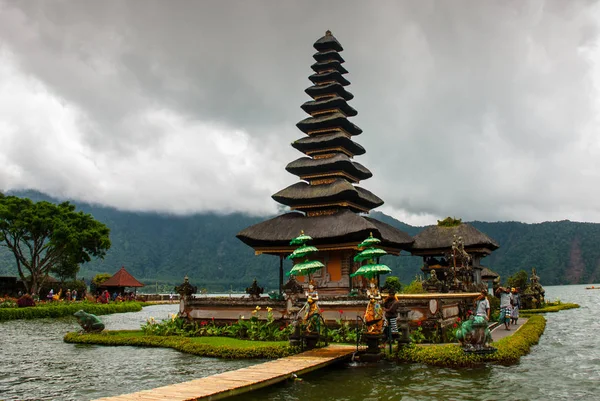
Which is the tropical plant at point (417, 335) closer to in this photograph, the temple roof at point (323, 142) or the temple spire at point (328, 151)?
the temple spire at point (328, 151)

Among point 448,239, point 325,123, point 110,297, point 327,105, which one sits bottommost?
point 110,297

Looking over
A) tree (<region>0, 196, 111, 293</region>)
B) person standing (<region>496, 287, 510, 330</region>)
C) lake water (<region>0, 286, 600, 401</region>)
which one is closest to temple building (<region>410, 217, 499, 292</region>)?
person standing (<region>496, 287, 510, 330</region>)

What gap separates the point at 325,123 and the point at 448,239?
42.8 ft

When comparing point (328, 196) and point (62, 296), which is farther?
point (62, 296)

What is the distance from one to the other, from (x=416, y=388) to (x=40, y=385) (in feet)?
33.5

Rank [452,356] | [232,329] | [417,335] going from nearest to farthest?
[452,356], [417,335], [232,329]

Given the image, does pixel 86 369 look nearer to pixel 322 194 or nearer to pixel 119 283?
pixel 322 194

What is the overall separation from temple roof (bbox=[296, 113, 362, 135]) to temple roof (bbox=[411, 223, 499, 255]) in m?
10.7

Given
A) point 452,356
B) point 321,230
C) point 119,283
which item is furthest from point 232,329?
point 119,283

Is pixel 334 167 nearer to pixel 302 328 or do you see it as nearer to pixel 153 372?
pixel 302 328

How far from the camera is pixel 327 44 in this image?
41062 millimetres

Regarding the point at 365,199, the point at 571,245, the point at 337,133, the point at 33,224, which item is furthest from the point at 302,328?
the point at 571,245

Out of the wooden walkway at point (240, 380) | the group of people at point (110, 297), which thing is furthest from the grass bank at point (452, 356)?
the group of people at point (110, 297)

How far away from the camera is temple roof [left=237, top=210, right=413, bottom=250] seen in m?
29.1
